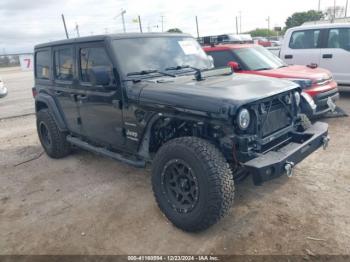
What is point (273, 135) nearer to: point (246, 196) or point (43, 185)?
point (246, 196)

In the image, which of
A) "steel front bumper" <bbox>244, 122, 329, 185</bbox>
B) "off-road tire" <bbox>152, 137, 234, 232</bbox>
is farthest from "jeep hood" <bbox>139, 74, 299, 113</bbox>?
"steel front bumper" <bbox>244, 122, 329, 185</bbox>

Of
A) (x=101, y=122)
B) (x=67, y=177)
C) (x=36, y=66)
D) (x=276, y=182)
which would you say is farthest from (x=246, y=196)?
(x=36, y=66)

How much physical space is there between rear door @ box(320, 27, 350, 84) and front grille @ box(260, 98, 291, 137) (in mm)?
5686

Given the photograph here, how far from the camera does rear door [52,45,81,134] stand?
4.77m

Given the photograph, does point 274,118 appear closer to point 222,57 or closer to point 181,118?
point 181,118

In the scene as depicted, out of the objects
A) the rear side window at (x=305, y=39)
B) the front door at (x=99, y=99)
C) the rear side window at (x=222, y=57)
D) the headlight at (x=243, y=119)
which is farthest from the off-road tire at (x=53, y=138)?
the rear side window at (x=305, y=39)

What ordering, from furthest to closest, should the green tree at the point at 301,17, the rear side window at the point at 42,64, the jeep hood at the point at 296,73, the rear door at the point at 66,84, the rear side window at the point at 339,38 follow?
the green tree at the point at 301,17 < the rear side window at the point at 339,38 < the jeep hood at the point at 296,73 < the rear side window at the point at 42,64 < the rear door at the point at 66,84

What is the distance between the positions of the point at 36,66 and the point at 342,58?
7.23 metres

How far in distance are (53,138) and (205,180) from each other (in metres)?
3.44

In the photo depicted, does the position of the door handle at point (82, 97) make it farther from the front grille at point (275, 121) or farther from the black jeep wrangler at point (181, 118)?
the front grille at point (275, 121)

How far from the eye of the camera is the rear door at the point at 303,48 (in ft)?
28.6

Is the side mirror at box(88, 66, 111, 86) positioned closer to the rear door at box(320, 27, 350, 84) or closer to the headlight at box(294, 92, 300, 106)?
the headlight at box(294, 92, 300, 106)

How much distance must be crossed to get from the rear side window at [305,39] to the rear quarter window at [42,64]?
257 inches

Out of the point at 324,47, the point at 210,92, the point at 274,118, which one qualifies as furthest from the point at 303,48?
the point at 210,92
